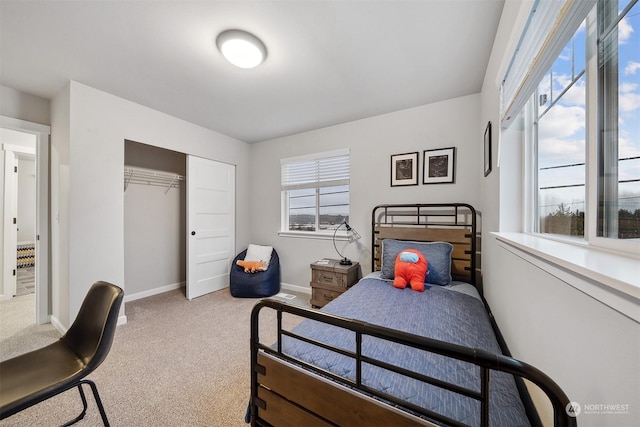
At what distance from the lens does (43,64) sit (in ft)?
6.66

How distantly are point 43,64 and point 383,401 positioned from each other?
3496 mm

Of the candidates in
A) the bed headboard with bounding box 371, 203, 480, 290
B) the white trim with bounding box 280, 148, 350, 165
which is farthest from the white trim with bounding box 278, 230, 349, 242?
the white trim with bounding box 280, 148, 350, 165

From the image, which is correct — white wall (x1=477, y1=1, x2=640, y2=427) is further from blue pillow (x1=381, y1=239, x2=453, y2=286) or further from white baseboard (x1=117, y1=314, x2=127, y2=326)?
white baseboard (x1=117, y1=314, x2=127, y2=326)

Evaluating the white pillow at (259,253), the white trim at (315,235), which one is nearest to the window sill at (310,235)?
the white trim at (315,235)

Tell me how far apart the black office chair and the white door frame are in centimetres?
187

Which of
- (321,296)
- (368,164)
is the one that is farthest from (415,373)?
(368,164)

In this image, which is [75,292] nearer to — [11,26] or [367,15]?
[11,26]

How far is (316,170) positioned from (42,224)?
3.27 meters

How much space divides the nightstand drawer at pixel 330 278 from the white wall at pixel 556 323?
5.02ft

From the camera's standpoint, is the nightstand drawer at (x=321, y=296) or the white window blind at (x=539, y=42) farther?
the nightstand drawer at (x=321, y=296)

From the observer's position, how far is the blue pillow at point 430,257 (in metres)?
2.18

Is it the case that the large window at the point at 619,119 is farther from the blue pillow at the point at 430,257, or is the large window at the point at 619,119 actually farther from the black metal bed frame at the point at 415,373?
the blue pillow at the point at 430,257

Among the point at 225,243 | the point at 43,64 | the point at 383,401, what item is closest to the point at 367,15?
the point at 383,401

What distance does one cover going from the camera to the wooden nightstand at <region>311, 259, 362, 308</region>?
2820mm
